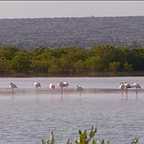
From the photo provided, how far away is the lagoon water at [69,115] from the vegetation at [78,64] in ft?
19.1

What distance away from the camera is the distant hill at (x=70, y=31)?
178 ft

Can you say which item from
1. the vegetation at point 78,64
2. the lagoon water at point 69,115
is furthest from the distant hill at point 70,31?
the lagoon water at point 69,115

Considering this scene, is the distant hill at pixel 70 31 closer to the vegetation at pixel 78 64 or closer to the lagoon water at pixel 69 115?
the vegetation at pixel 78 64

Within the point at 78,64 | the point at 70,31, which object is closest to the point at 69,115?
the point at 78,64

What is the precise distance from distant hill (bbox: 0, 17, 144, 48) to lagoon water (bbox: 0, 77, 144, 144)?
→ 27.0m

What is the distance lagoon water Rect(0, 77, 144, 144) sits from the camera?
1427 centimetres

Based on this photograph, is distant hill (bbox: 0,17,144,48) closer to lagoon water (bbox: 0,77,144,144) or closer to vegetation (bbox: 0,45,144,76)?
vegetation (bbox: 0,45,144,76)

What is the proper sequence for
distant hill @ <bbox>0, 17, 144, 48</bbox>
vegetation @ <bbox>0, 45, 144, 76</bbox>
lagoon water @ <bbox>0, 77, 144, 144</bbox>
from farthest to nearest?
distant hill @ <bbox>0, 17, 144, 48</bbox> < vegetation @ <bbox>0, 45, 144, 76</bbox> < lagoon water @ <bbox>0, 77, 144, 144</bbox>

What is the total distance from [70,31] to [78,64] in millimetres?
26835

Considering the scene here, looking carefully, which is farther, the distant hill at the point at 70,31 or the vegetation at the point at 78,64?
the distant hill at the point at 70,31

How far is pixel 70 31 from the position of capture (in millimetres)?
60219

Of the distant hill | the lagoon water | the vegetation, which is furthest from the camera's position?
the distant hill

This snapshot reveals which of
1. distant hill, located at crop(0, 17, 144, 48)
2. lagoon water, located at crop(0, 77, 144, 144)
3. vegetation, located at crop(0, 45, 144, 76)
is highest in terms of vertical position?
distant hill, located at crop(0, 17, 144, 48)

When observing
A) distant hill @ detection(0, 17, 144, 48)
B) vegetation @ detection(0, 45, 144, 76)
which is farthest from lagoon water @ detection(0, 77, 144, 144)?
distant hill @ detection(0, 17, 144, 48)
